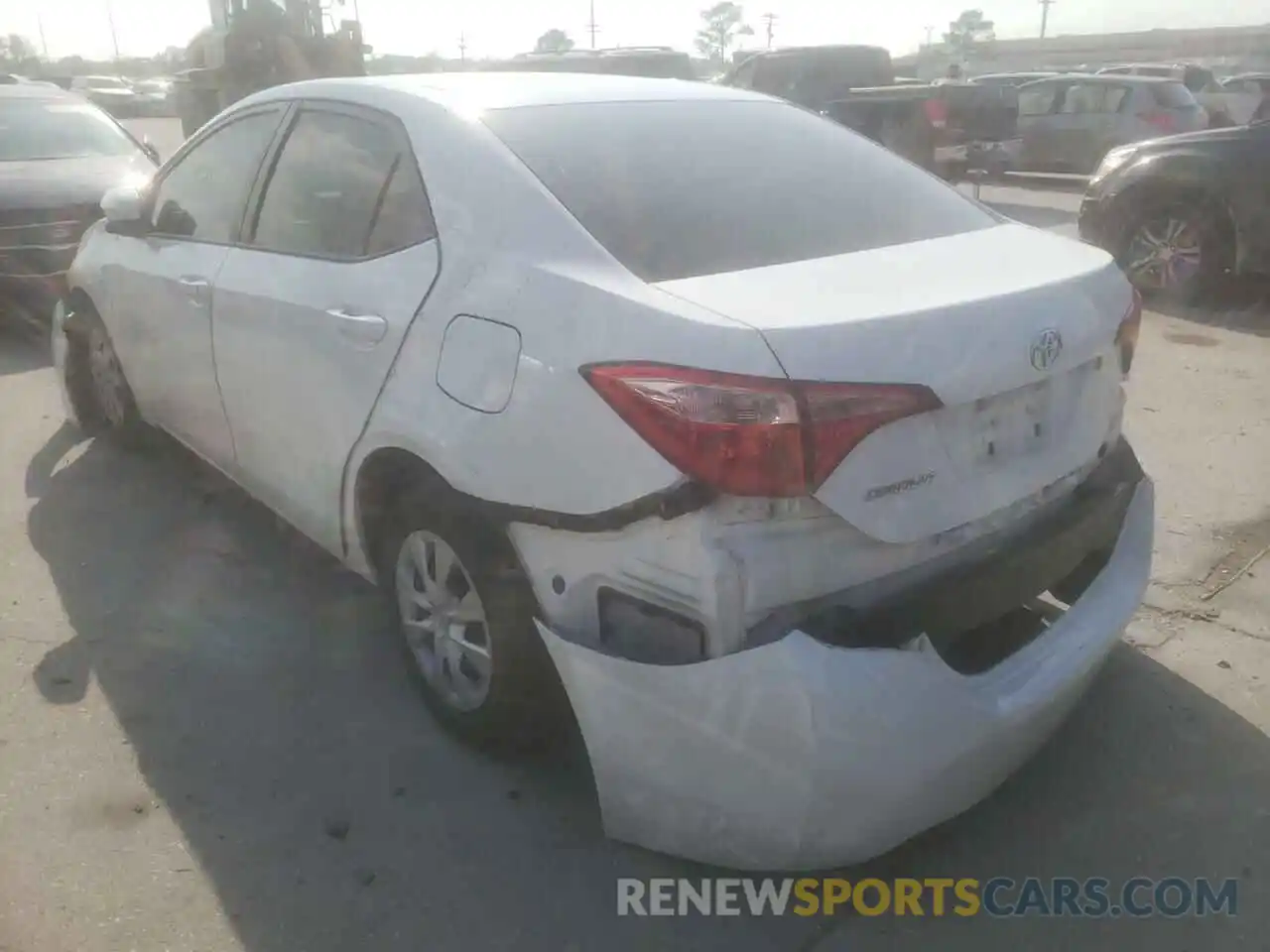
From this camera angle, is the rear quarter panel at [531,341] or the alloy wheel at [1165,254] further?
the alloy wheel at [1165,254]

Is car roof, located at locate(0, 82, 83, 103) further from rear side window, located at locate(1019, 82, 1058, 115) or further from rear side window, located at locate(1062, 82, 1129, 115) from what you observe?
rear side window, located at locate(1062, 82, 1129, 115)

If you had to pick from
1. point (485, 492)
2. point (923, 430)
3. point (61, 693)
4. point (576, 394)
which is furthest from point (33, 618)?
point (923, 430)

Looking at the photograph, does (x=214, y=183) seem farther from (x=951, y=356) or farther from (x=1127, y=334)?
(x=1127, y=334)

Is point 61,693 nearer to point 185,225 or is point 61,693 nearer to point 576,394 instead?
point 185,225

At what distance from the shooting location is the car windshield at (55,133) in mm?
8273

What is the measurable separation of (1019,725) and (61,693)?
8.57 feet

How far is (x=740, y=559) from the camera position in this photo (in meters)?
2.12

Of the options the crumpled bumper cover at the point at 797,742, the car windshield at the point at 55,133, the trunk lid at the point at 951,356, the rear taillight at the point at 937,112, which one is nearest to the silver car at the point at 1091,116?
the rear taillight at the point at 937,112

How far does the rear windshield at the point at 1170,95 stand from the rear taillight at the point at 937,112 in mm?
3906

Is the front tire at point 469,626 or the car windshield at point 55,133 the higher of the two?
the car windshield at point 55,133

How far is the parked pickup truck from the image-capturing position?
13000 millimetres

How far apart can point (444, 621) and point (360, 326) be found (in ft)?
2.53

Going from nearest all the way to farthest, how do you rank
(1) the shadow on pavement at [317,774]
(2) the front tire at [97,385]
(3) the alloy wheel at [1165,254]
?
1. (1) the shadow on pavement at [317,774]
2. (2) the front tire at [97,385]
3. (3) the alloy wheel at [1165,254]

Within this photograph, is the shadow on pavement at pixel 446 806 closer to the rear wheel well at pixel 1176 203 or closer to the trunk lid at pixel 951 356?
the trunk lid at pixel 951 356
